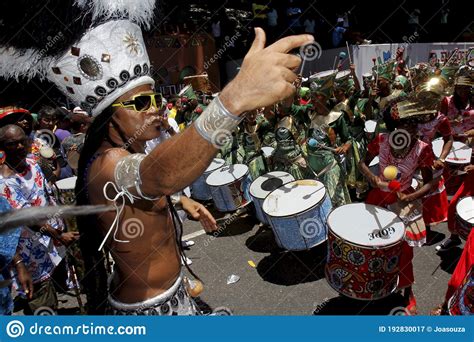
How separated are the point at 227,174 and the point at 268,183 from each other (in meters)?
1.01

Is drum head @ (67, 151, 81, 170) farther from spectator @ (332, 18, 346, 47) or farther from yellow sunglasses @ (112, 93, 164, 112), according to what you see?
spectator @ (332, 18, 346, 47)

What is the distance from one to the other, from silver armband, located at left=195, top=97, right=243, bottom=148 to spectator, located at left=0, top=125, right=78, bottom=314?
8.72 feet

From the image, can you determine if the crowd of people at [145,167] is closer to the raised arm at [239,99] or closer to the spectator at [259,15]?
the raised arm at [239,99]

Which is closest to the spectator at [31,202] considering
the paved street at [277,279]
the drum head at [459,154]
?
the paved street at [277,279]

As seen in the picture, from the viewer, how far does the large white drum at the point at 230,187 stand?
19.4 ft

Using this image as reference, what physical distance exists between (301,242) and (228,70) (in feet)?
41.0

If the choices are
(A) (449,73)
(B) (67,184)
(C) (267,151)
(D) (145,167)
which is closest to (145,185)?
(D) (145,167)

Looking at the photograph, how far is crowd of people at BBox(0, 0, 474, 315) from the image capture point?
150 cm

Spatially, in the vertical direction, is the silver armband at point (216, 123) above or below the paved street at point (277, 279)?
above

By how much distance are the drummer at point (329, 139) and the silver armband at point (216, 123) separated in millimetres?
3909

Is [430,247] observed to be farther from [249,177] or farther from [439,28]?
[439,28]

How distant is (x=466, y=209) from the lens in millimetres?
3678

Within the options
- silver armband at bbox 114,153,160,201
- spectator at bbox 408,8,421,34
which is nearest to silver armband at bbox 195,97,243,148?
silver armband at bbox 114,153,160,201

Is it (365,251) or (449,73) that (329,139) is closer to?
(365,251)
